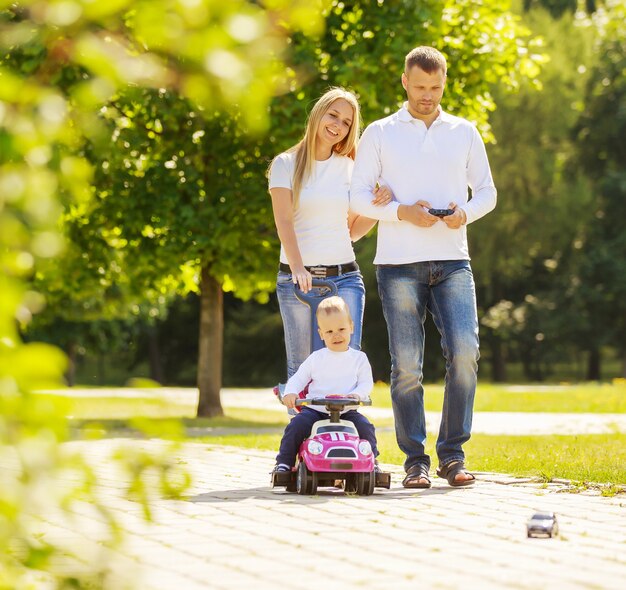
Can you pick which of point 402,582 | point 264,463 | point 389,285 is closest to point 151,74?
point 402,582

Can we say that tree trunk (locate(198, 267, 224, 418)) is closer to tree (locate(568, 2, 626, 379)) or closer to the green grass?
the green grass

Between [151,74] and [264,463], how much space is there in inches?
283

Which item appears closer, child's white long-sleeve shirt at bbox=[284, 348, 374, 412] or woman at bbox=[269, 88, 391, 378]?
child's white long-sleeve shirt at bbox=[284, 348, 374, 412]

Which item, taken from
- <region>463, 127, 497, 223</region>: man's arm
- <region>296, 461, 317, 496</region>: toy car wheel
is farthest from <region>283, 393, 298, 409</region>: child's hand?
<region>463, 127, 497, 223</region>: man's arm

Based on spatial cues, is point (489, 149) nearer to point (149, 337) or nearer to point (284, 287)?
point (149, 337)

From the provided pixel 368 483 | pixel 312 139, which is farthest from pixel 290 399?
pixel 312 139

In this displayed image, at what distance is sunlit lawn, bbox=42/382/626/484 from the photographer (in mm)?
2744

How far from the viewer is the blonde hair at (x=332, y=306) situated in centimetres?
735

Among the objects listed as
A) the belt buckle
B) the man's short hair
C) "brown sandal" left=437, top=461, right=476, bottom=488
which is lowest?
"brown sandal" left=437, top=461, right=476, bottom=488

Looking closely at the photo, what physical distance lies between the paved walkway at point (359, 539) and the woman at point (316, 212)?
107 cm

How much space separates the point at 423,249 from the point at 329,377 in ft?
3.22

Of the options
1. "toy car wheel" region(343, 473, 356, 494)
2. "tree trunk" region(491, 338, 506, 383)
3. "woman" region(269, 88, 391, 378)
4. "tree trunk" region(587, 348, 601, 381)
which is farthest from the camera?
"tree trunk" region(587, 348, 601, 381)

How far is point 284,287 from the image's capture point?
7805 mm

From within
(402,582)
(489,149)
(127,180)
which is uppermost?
(489,149)
